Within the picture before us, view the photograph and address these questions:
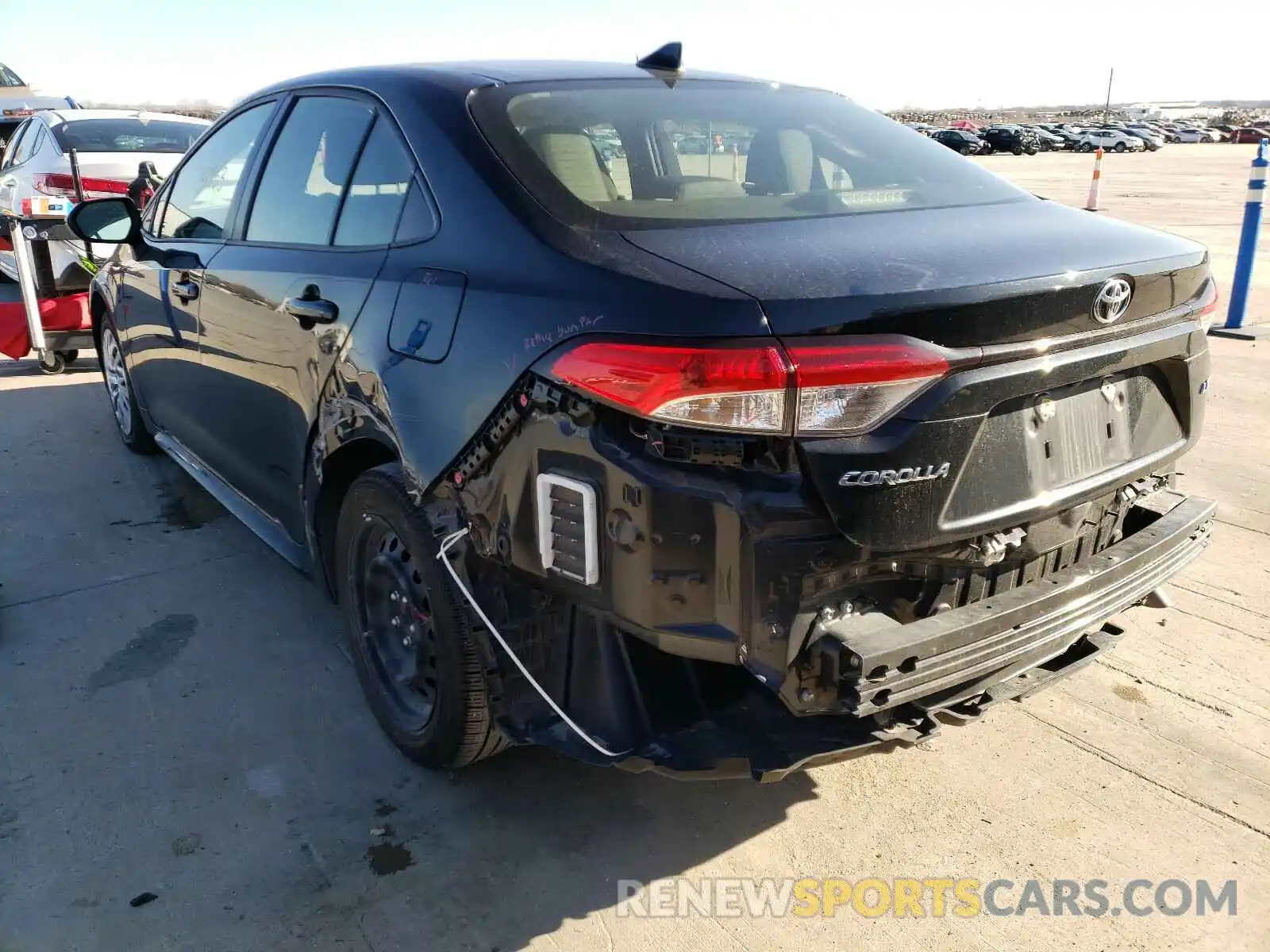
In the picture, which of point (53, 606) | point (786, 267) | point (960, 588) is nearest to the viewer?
point (786, 267)

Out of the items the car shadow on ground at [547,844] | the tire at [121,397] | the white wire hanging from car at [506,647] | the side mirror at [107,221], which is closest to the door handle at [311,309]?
the white wire hanging from car at [506,647]

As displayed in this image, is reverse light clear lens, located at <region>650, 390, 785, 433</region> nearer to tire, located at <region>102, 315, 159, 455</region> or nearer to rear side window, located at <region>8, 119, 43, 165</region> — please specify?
tire, located at <region>102, 315, 159, 455</region>

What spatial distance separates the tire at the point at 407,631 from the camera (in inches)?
98.3

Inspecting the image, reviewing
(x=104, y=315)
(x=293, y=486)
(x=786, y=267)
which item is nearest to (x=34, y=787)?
(x=293, y=486)

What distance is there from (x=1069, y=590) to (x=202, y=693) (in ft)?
8.53

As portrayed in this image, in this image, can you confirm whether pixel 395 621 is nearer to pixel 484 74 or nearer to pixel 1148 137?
pixel 484 74

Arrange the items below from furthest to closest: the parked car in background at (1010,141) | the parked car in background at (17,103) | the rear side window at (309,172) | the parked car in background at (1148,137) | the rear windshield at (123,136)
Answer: the parked car in background at (1148,137)
the parked car in background at (1010,141)
the parked car in background at (17,103)
the rear windshield at (123,136)
the rear side window at (309,172)

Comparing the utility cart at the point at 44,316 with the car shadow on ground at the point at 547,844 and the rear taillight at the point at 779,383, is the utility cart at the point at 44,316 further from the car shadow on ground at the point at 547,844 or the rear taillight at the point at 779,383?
the rear taillight at the point at 779,383

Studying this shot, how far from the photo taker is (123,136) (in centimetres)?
891

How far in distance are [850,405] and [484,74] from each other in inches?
61.7

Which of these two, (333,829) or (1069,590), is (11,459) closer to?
(333,829)

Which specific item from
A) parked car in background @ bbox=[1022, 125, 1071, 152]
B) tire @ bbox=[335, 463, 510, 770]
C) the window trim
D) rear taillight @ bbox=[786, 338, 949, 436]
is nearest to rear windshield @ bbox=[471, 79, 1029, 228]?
rear taillight @ bbox=[786, 338, 949, 436]

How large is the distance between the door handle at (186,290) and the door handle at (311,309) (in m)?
0.99

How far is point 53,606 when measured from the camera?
385 cm
